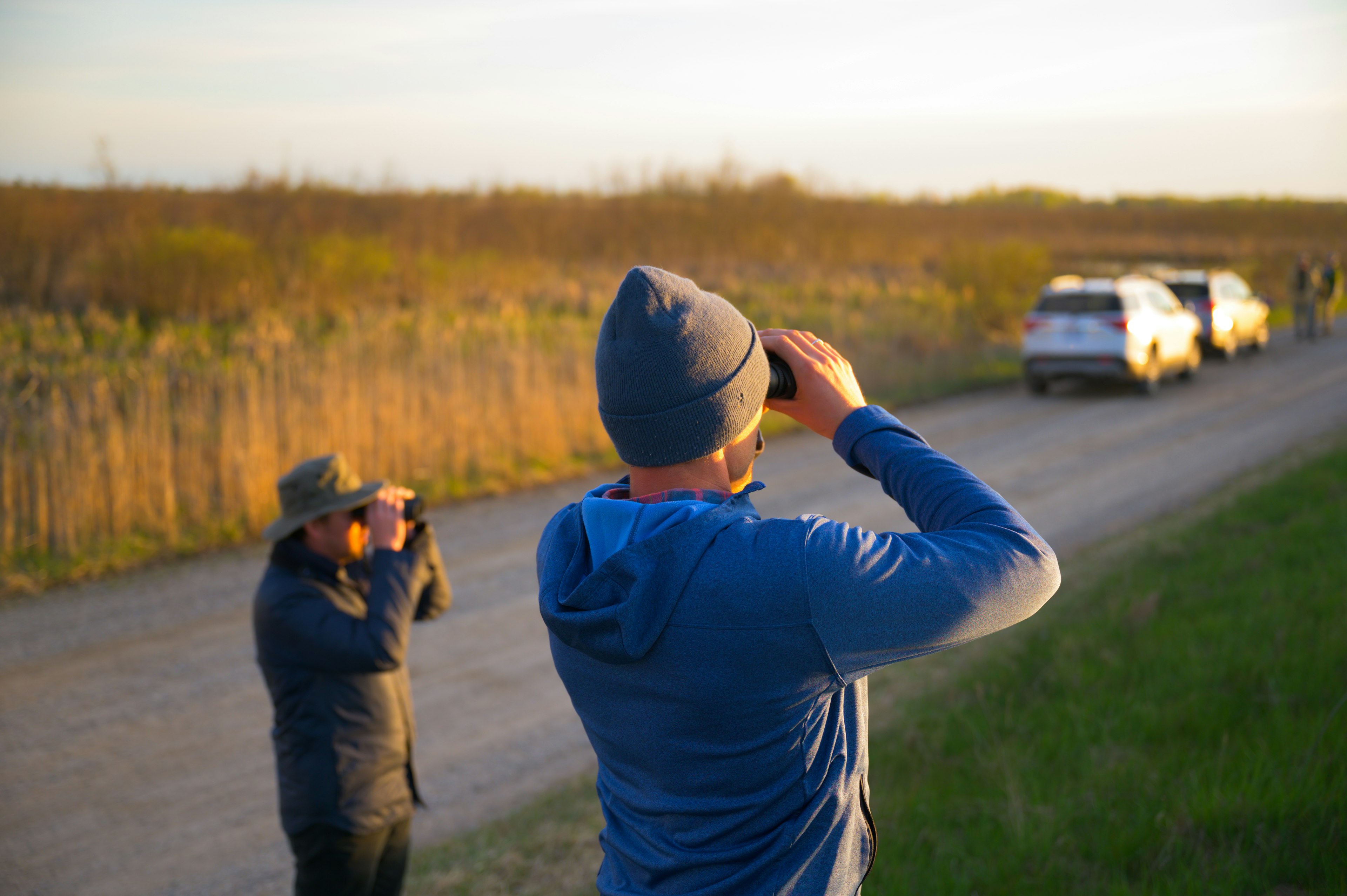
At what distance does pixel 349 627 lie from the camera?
323cm

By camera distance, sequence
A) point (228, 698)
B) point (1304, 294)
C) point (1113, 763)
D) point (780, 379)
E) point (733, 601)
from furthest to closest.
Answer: point (1304, 294) < point (228, 698) < point (1113, 763) < point (780, 379) < point (733, 601)

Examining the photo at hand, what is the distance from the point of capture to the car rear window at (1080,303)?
16.2m

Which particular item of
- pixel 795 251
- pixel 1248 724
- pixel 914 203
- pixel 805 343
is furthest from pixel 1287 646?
pixel 914 203

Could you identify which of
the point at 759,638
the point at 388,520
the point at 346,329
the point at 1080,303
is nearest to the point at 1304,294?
the point at 1080,303

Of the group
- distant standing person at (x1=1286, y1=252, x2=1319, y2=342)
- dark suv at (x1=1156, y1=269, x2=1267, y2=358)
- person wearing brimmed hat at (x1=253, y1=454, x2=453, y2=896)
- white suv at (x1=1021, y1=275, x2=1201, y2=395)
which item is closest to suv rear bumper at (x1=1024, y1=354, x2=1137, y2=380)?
white suv at (x1=1021, y1=275, x2=1201, y2=395)

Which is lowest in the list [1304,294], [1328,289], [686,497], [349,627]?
[349,627]

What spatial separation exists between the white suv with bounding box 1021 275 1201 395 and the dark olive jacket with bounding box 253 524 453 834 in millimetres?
15144

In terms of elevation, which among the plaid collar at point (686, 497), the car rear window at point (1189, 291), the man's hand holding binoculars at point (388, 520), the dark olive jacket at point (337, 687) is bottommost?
the dark olive jacket at point (337, 687)

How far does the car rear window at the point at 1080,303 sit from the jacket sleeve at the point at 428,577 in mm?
15079

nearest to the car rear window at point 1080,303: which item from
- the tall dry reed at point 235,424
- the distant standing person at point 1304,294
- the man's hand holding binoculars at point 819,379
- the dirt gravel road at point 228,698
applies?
the dirt gravel road at point 228,698

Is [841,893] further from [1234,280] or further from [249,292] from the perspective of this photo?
[1234,280]

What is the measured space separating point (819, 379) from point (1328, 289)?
27768mm

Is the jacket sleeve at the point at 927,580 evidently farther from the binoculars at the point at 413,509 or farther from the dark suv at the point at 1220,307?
the dark suv at the point at 1220,307

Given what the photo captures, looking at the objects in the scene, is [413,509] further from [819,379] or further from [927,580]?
[927,580]
